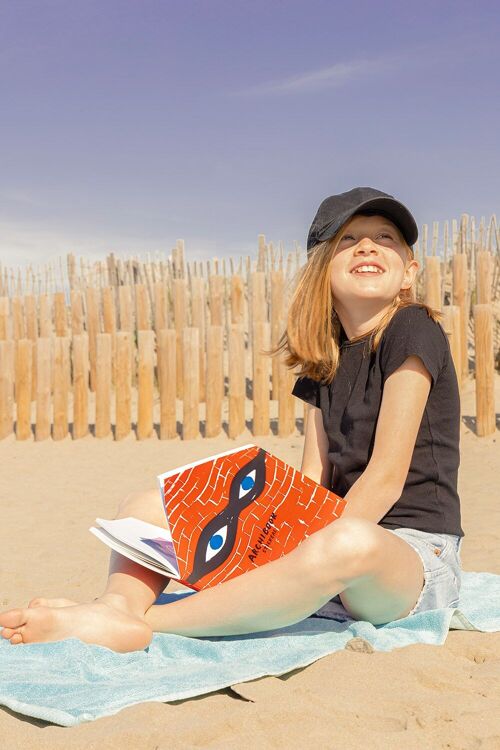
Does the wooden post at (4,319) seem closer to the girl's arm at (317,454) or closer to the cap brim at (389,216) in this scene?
the girl's arm at (317,454)

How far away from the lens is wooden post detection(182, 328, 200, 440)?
Answer: 21.7ft

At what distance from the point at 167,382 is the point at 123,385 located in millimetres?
425

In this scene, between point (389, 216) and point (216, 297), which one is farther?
point (216, 297)

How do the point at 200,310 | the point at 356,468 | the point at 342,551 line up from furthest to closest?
the point at 200,310, the point at 356,468, the point at 342,551

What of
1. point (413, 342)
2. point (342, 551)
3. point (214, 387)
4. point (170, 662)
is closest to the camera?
point (342, 551)

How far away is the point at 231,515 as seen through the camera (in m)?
2.22

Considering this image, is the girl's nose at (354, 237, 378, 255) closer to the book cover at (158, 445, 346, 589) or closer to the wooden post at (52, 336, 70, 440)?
the book cover at (158, 445, 346, 589)

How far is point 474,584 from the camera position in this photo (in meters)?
2.80

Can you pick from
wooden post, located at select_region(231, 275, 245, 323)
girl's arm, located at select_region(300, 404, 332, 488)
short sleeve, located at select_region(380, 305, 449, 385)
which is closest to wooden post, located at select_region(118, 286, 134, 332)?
wooden post, located at select_region(231, 275, 245, 323)

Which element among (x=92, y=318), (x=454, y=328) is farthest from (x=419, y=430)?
(x=92, y=318)

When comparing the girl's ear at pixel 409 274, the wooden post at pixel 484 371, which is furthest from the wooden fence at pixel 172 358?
the girl's ear at pixel 409 274

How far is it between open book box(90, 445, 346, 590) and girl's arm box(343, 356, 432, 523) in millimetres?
74

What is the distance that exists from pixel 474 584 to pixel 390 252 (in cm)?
121

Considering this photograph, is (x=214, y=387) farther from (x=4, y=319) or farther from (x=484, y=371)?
(x=4, y=319)
